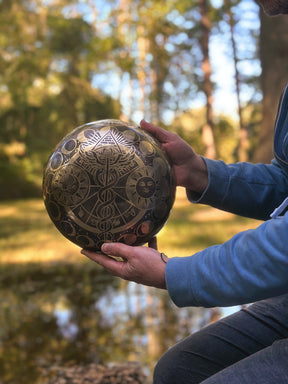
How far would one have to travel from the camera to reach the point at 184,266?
4.93 feet

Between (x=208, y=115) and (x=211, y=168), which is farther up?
(x=211, y=168)

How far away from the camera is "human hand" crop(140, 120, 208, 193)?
2.20 metres

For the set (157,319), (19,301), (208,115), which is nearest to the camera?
(157,319)

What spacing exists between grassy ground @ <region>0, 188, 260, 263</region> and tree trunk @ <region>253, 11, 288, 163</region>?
7.53ft

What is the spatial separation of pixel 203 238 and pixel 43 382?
6472mm

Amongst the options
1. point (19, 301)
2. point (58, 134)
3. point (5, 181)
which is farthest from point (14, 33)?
point (19, 301)

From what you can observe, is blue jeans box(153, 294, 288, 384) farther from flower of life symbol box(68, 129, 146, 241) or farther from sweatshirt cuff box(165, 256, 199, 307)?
flower of life symbol box(68, 129, 146, 241)

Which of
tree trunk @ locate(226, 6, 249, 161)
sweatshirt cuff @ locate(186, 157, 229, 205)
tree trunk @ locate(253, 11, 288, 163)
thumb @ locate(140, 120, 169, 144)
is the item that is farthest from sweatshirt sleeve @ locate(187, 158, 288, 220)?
tree trunk @ locate(226, 6, 249, 161)

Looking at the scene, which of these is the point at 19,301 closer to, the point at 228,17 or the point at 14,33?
the point at 228,17

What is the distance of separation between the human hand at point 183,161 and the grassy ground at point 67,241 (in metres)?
6.27

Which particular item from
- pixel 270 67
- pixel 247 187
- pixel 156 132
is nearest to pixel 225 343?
pixel 247 187

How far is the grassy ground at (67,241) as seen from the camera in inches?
353

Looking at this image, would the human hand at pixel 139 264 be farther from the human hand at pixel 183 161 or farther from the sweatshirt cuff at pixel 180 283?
the human hand at pixel 183 161

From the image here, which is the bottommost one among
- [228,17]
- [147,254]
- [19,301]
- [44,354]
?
[19,301]
